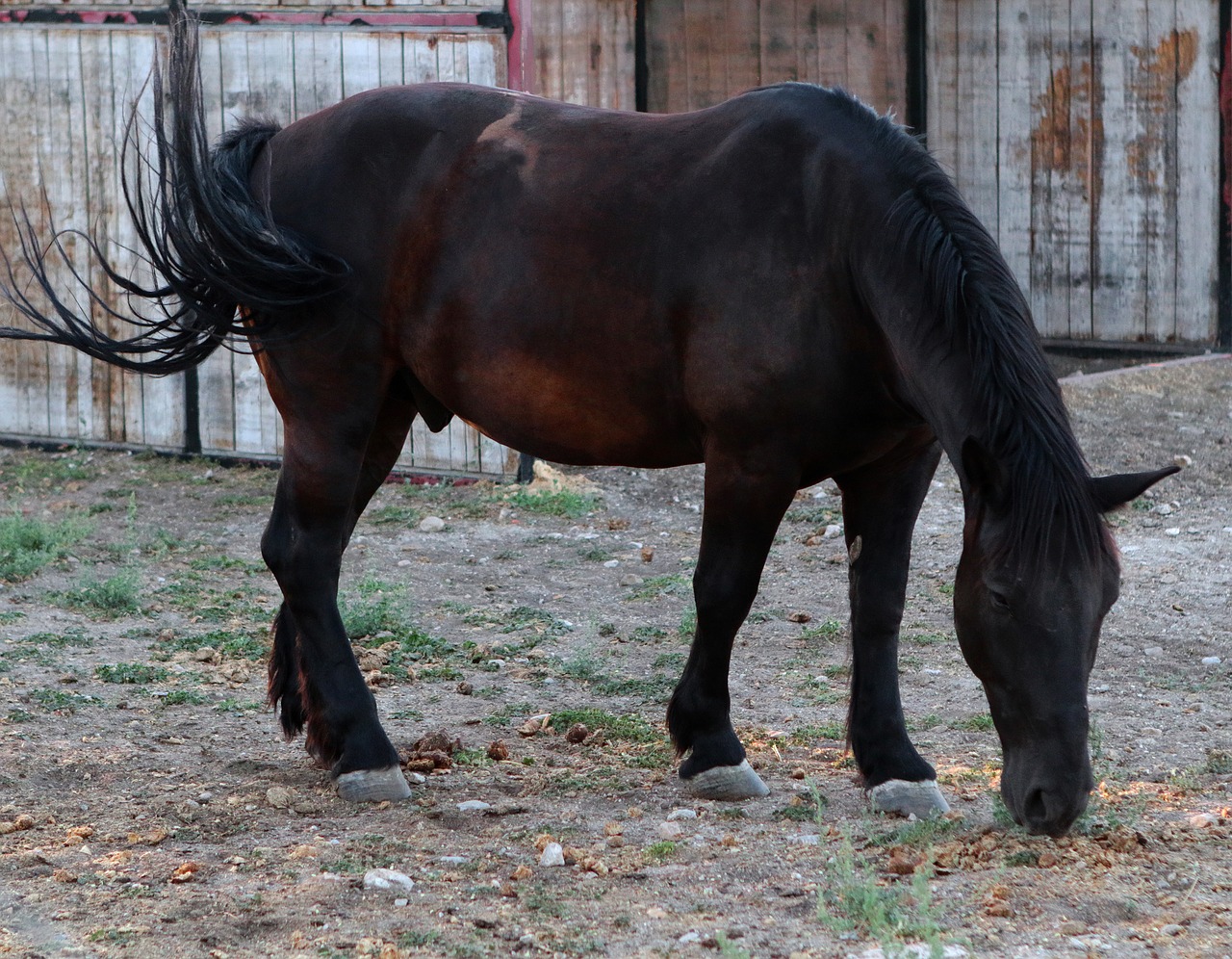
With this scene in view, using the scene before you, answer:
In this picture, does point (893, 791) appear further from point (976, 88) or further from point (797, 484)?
point (976, 88)

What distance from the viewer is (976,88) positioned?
10.0 m

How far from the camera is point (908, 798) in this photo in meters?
3.59

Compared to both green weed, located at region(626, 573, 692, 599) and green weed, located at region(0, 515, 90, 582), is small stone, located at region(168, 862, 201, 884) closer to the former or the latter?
green weed, located at region(626, 573, 692, 599)

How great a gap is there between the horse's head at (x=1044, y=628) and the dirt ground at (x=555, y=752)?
0.83ft

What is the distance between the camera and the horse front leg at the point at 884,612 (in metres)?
3.62

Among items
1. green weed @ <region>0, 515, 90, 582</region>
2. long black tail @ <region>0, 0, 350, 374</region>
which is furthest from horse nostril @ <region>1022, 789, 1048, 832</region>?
green weed @ <region>0, 515, 90, 582</region>

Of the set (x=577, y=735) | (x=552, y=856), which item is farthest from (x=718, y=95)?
(x=552, y=856)

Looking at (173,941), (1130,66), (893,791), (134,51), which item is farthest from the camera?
(1130,66)

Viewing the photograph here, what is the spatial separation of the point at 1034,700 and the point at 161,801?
2197 millimetres

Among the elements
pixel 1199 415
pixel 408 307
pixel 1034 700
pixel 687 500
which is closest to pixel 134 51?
pixel 687 500

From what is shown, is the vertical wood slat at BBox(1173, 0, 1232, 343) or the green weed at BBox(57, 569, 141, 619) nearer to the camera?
the green weed at BBox(57, 569, 141, 619)

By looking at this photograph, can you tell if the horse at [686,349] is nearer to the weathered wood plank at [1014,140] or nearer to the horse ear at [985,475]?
the horse ear at [985,475]

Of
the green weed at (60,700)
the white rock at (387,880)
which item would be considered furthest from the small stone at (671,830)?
the green weed at (60,700)

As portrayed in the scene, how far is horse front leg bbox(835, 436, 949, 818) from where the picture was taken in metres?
3.62
